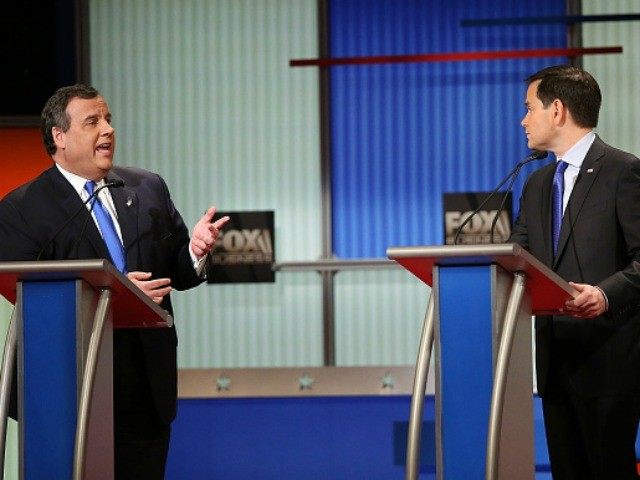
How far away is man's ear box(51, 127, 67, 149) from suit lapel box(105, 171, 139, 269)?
166 millimetres

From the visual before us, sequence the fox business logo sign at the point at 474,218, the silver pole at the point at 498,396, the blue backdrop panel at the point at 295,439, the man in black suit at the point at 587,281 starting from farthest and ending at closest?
the fox business logo sign at the point at 474,218
the blue backdrop panel at the point at 295,439
the man in black suit at the point at 587,281
the silver pole at the point at 498,396

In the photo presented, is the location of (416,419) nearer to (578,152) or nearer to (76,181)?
(578,152)

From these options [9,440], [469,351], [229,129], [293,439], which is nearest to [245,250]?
[229,129]

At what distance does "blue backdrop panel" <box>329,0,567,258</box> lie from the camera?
6.30 m

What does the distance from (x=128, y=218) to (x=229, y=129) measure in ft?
10.3

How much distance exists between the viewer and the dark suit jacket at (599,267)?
10.4ft

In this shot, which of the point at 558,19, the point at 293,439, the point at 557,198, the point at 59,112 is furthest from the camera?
the point at 558,19

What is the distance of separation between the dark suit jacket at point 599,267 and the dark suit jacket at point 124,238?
105 centimetres

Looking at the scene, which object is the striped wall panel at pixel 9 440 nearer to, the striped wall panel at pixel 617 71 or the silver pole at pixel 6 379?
the silver pole at pixel 6 379

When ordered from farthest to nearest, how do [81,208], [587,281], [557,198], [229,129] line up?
[229,129]
[557,198]
[587,281]
[81,208]

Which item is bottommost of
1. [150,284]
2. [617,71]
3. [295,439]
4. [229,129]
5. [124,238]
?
[295,439]

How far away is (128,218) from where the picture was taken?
11.0 ft

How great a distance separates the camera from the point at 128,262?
130 inches

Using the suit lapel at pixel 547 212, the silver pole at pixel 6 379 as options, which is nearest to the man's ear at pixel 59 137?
the silver pole at pixel 6 379
